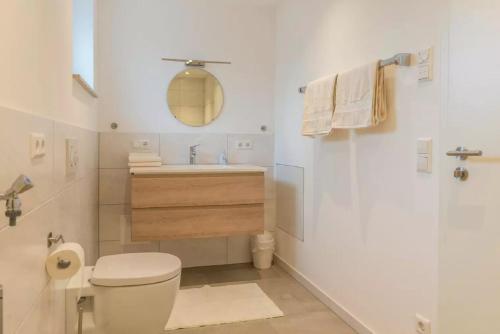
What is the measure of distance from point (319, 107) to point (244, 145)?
3.66 feet

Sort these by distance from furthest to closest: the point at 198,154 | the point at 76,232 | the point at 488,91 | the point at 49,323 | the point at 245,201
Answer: the point at 198,154 → the point at 245,201 → the point at 76,232 → the point at 488,91 → the point at 49,323

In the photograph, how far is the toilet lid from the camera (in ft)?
5.71

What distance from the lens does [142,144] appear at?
3160mm

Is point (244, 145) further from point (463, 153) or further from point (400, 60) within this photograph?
point (463, 153)

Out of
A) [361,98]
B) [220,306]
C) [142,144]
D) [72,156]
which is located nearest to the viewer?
[72,156]

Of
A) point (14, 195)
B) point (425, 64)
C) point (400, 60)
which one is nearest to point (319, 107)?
point (400, 60)

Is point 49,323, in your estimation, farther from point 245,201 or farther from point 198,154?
point 198,154

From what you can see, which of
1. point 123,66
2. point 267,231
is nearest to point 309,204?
point 267,231

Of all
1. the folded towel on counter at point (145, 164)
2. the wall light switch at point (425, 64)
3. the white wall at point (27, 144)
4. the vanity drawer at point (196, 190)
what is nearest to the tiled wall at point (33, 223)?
the white wall at point (27, 144)

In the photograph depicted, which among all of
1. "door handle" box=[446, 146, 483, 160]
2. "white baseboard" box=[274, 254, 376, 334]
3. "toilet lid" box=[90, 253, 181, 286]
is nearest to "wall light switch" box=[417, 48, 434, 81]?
"door handle" box=[446, 146, 483, 160]

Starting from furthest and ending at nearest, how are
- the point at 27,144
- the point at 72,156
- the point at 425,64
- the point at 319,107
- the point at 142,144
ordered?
the point at 142,144 < the point at 319,107 < the point at 72,156 < the point at 425,64 < the point at 27,144

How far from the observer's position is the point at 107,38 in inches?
121

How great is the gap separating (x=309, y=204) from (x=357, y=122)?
0.98 meters

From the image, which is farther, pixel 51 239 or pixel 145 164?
pixel 145 164
